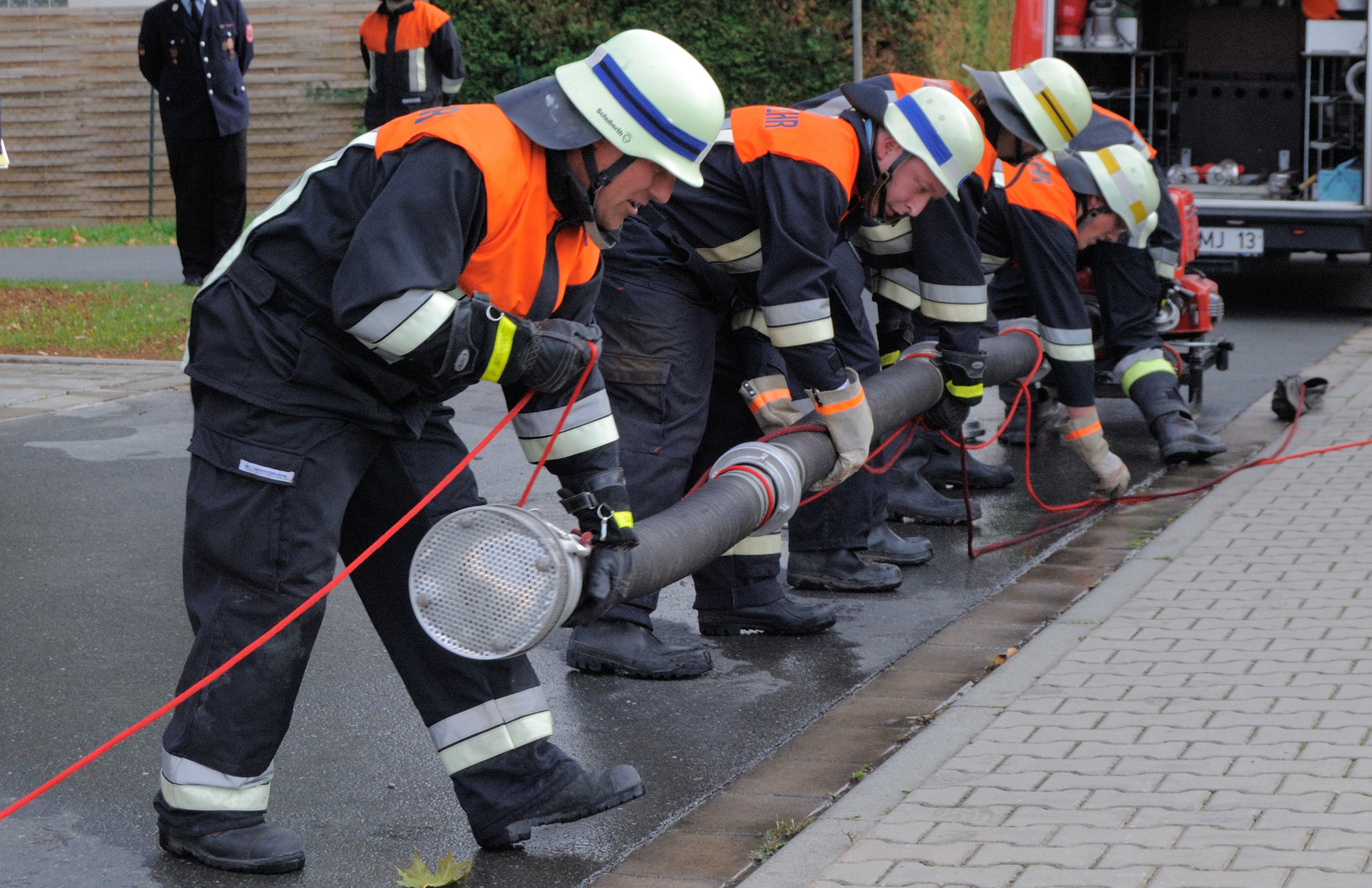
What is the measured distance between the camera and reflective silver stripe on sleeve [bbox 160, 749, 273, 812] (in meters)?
3.18

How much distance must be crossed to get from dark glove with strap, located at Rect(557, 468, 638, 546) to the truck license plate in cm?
902

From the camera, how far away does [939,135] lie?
4.50m

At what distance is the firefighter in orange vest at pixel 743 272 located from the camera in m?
4.36

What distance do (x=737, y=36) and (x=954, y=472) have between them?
11740 mm

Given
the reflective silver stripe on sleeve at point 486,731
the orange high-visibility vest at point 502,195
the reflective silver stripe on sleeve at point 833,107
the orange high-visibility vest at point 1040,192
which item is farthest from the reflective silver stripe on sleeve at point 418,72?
the reflective silver stripe on sleeve at point 486,731

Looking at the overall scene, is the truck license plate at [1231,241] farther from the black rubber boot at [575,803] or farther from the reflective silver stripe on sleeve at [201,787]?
the reflective silver stripe on sleeve at [201,787]

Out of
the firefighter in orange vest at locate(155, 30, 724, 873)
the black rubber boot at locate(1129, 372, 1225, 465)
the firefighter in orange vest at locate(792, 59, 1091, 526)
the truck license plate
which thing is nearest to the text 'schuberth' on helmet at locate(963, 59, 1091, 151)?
the firefighter in orange vest at locate(792, 59, 1091, 526)

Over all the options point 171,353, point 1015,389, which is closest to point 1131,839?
point 1015,389

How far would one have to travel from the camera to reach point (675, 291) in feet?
15.0

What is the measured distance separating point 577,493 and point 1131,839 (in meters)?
1.38

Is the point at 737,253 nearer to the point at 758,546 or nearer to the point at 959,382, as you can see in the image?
the point at 758,546

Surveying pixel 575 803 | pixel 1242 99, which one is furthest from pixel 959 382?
pixel 1242 99

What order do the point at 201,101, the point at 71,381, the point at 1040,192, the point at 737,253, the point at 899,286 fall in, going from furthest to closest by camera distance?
1. the point at 201,101
2. the point at 71,381
3. the point at 1040,192
4. the point at 899,286
5. the point at 737,253

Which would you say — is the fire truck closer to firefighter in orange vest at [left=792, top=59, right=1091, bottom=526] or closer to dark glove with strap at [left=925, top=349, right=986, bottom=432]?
firefighter in orange vest at [left=792, top=59, right=1091, bottom=526]
